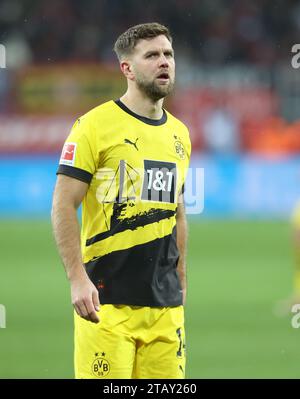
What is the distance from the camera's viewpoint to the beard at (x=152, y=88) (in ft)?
16.1

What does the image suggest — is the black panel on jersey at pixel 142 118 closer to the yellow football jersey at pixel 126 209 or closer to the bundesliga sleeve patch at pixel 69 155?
the yellow football jersey at pixel 126 209

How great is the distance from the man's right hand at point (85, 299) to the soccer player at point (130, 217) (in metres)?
0.12

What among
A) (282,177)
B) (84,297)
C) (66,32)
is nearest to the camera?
(84,297)

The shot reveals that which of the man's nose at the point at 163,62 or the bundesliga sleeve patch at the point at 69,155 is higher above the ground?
the man's nose at the point at 163,62

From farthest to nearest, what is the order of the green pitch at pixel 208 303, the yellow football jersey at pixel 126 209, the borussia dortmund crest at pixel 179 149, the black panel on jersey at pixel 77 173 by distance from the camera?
the green pitch at pixel 208 303, the borussia dortmund crest at pixel 179 149, the yellow football jersey at pixel 126 209, the black panel on jersey at pixel 77 173

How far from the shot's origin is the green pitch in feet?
27.8

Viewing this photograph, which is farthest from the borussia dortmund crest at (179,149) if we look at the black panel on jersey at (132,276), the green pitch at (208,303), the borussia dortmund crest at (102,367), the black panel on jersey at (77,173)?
the green pitch at (208,303)

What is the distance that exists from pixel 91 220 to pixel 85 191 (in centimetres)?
20

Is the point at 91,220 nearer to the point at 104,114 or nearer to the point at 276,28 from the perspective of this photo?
the point at 104,114

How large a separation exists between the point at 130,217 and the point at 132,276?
11.2 inches

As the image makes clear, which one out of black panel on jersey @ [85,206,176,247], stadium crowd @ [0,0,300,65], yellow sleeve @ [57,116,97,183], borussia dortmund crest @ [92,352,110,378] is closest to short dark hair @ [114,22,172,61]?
yellow sleeve @ [57,116,97,183]

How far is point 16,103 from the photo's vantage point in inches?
842

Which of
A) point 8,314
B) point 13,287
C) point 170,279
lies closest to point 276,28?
point 13,287
